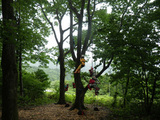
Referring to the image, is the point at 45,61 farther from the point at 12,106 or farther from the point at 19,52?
the point at 12,106

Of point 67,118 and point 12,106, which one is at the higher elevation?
point 12,106

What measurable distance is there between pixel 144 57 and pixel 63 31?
7.80 metres

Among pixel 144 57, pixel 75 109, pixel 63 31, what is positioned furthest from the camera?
pixel 63 31

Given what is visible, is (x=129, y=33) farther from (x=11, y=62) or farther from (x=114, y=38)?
(x=11, y=62)

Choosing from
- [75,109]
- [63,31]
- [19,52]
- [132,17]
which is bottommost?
[75,109]

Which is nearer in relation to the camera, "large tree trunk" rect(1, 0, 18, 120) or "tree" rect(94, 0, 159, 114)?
"large tree trunk" rect(1, 0, 18, 120)

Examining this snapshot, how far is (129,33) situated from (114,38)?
0.79 m

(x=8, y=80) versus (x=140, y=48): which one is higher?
(x=140, y=48)

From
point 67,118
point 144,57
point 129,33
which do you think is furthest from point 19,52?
point 144,57

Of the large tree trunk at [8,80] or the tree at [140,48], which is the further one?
the tree at [140,48]

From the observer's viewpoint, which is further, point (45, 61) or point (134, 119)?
point (45, 61)

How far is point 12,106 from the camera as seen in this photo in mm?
4078

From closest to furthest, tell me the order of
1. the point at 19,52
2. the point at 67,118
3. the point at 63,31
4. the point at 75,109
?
the point at 67,118, the point at 75,109, the point at 19,52, the point at 63,31

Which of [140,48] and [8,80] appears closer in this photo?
[8,80]
